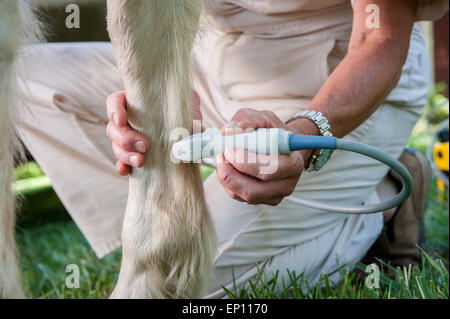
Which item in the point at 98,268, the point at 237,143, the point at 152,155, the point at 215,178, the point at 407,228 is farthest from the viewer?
the point at 98,268

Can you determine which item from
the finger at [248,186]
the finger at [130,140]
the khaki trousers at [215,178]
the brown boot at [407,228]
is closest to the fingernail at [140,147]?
the finger at [130,140]

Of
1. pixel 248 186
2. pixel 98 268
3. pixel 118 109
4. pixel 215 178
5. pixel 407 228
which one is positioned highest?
pixel 118 109

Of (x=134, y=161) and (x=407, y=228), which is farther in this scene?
(x=407, y=228)

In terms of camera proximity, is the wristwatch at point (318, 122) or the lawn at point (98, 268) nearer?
the wristwatch at point (318, 122)

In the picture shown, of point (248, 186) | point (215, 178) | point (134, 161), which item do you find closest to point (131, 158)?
point (134, 161)

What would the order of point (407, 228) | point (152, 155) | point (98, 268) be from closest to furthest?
point (152, 155) < point (407, 228) < point (98, 268)

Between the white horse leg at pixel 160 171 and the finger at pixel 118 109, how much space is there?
0.01 metres

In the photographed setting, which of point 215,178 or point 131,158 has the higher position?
point 131,158

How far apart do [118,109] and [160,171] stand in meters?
0.10

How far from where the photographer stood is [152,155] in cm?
85

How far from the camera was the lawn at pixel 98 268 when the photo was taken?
1.10 m

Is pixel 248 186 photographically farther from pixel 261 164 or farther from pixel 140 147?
pixel 140 147

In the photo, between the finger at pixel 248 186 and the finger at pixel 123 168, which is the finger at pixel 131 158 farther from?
the finger at pixel 248 186
